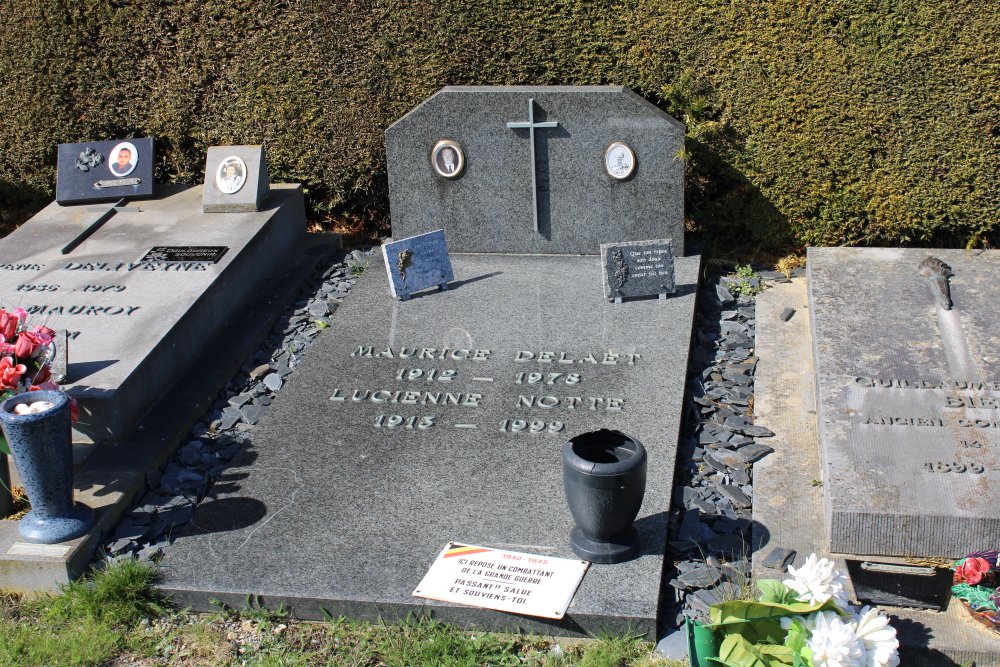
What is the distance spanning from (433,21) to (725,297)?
3.22 metres

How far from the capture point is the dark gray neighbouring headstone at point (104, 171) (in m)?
8.60

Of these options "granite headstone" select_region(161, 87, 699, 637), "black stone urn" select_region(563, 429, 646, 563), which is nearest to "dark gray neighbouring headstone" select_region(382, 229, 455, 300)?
"granite headstone" select_region(161, 87, 699, 637)

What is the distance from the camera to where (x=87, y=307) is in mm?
6789

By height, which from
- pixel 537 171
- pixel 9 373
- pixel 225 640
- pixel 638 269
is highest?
pixel 537 171

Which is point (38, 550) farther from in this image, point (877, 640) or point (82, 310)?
point (877, 640)

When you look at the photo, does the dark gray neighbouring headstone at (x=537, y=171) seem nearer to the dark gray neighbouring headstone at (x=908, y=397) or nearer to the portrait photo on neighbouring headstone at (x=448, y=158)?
the portrait photo on neighbouring headstone at (x=448, y=158)

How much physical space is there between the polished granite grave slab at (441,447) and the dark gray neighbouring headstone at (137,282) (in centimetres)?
80

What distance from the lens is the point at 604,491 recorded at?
4418mm

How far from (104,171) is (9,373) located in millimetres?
4084

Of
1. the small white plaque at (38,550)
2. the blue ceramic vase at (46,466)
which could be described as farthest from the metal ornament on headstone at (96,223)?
the small white plaque at (38,550)

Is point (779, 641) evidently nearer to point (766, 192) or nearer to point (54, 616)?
point (54, 616)

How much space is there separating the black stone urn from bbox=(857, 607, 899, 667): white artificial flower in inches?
43.4

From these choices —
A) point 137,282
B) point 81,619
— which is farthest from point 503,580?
point 137,282

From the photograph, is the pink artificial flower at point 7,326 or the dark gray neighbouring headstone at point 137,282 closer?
the pink artificial flower at point 7,326
